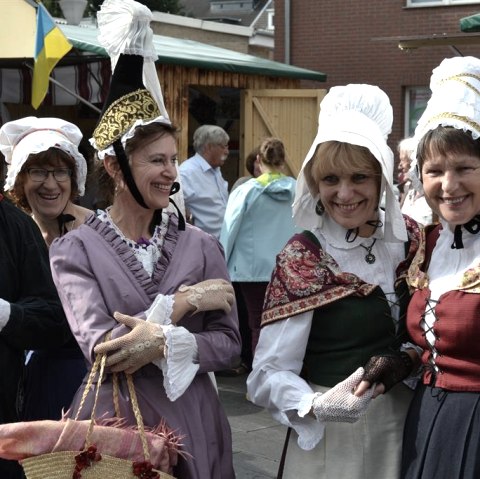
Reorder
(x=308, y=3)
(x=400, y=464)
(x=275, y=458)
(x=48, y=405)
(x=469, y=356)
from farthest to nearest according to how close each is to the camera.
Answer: (x=308, y=3)
(x=275, y=458)
(x=48, y=405)
(x=400, y=464)
(x=469, y=356)

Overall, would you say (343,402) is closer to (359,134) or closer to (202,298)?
(202,298)

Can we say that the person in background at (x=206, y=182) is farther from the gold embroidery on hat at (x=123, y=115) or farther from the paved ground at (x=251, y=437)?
the gold embroidery on hat at (x=123, y=115)

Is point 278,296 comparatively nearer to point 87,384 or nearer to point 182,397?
point 182,397

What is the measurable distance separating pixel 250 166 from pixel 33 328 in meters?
4.90

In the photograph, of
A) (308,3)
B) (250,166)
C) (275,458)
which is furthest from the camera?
(308,3)

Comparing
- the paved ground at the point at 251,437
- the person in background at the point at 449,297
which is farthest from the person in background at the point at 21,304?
the paved ground at the point at 251,437

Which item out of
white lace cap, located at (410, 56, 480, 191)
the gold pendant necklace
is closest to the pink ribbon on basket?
the gold pendant necklace

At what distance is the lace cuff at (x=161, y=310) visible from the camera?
2.52 metres

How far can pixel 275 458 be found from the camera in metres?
5.16

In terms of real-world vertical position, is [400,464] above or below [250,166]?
below

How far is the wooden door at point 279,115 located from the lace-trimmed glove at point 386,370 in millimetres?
7838

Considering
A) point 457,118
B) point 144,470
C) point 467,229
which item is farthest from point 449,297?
→ point 144,470

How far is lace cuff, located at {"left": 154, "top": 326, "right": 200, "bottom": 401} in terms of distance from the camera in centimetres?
250

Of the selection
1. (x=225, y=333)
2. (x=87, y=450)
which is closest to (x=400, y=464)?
(x=225, y=333)
